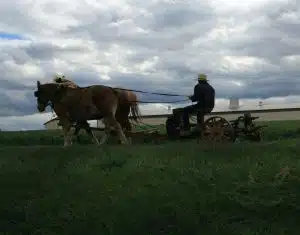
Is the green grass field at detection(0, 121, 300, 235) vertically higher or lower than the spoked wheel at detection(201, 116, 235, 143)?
lower

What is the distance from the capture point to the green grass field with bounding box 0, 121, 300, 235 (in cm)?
1061

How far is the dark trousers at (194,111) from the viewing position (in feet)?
57.6

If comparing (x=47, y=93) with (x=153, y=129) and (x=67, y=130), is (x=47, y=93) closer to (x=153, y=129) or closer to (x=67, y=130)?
(x=67, y=130)

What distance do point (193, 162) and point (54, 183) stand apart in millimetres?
3014

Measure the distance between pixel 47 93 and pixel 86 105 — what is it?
4.29ft

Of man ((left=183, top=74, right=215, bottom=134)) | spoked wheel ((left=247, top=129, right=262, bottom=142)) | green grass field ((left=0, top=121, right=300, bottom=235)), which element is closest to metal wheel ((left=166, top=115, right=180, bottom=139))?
man ((left=183, top=74, right=215, bottom=134))

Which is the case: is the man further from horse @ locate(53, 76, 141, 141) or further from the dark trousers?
horse @ locate(53, 76, 141, 141)

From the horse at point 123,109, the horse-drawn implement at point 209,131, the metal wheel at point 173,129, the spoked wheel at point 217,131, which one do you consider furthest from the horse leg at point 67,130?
the spoked wheel at point 217,131

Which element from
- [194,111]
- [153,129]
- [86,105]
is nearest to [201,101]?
[194,111]

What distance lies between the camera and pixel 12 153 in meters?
16.6

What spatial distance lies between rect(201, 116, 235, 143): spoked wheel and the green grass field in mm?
1434

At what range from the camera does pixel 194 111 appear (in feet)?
58.2

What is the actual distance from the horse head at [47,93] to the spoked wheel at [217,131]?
177 inches

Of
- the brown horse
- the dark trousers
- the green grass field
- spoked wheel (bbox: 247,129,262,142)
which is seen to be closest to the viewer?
the green grass field
